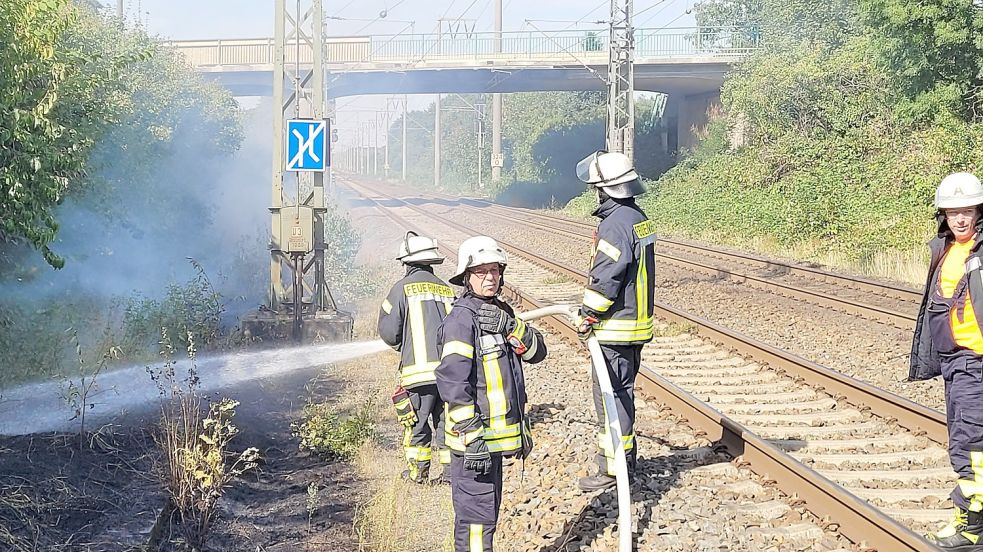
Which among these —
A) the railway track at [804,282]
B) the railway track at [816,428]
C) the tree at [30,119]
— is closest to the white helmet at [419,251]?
the railway track at [816,428]

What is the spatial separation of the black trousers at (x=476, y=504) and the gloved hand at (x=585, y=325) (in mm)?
1250

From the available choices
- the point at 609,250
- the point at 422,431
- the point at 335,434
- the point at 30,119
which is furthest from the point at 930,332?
the point at 30,119

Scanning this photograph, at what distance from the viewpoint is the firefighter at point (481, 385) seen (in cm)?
485

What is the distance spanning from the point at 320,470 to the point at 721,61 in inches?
1348

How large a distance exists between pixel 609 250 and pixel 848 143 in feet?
78.5

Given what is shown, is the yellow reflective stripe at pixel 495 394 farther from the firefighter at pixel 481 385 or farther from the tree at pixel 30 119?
the tree at pixel 30 119

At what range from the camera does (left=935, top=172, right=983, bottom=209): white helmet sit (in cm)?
561

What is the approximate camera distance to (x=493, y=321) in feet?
16.1

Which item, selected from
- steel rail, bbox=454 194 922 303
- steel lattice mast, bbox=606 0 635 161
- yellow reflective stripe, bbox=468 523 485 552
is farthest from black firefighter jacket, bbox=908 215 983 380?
steel lattice mast, bbox=606 0 635 161

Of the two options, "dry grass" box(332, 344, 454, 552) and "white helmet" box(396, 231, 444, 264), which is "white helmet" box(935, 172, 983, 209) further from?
"dry grass" box(332, 344, 454, 552)

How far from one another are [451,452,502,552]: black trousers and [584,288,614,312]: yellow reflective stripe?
146 centimetres

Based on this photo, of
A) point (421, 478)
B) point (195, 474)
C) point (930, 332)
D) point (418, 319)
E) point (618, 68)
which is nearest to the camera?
point (930, 332)

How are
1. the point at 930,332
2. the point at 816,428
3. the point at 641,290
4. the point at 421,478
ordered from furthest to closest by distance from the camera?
1. the point at 816,428
2. the point at 421,478
3. the point at 641,290
4. the point at 930,332

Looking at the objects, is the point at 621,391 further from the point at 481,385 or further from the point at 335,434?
the point at 335,434
